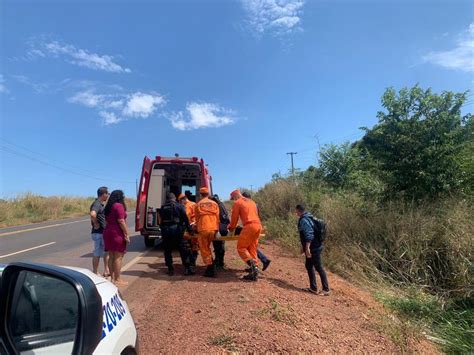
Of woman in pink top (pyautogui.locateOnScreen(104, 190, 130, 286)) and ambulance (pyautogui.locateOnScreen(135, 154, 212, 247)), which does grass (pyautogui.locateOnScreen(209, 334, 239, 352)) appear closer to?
woman in pink top (pyautogui.locateOnScreen(104, 190, 130, 286))

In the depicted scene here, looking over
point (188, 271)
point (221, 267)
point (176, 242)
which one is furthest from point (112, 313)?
point (221, 267)

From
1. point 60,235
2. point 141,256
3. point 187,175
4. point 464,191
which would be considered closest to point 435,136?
point 464,191

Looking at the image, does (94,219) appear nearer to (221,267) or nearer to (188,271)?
(188,271)

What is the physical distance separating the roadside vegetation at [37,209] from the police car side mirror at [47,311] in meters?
24.2

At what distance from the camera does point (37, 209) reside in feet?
102

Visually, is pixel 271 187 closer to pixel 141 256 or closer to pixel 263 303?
pixel 141 256

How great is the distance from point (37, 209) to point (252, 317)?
30.4 m

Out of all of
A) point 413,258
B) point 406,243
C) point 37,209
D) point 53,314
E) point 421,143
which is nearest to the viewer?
point 53,314

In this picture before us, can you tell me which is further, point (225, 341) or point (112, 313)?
point (225, 341)

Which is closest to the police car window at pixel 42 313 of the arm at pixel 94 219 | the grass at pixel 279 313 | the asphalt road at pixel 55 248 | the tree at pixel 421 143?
the grass at pixel 279 313

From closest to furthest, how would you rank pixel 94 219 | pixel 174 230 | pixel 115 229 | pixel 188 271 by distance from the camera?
pixel 115 229, pixel 94 219, pixel 188 271, pixel 174 230

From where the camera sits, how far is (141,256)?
1129 cm

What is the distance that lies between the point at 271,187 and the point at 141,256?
11.1 m

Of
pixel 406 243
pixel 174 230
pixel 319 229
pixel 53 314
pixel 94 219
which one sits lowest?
pixel 406 243
